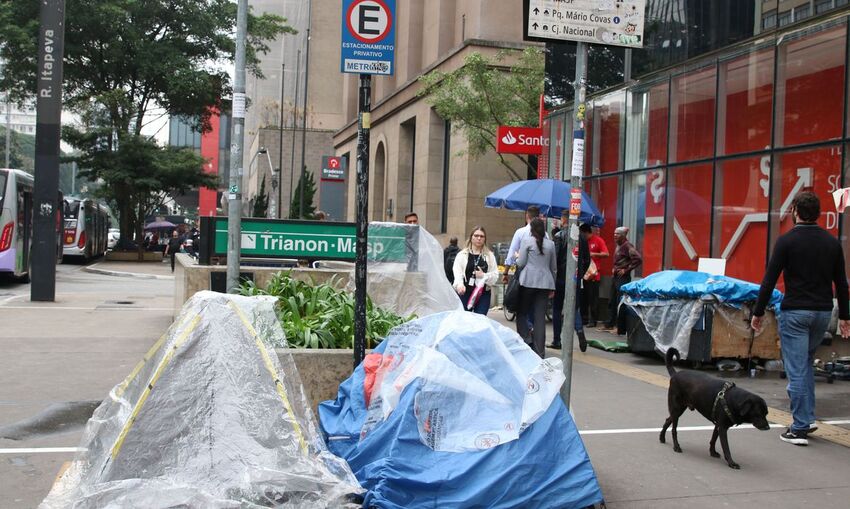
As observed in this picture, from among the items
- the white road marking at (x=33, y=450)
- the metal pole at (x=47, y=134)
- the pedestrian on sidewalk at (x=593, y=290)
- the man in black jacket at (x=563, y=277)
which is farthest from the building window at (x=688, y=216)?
the metal pole at (x=47, y=134)

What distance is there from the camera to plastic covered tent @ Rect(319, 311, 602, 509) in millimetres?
4590

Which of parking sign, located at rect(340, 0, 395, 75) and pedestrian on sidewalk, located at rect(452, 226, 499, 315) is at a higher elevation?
parking sign, located at rect(340, 0, 395, 75)

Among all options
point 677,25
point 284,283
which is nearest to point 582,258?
point 284,283

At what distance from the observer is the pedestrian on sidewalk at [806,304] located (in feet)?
21.5

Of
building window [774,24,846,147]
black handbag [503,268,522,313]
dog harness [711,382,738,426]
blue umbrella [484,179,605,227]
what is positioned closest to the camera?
dog harness [711,382,738,426]

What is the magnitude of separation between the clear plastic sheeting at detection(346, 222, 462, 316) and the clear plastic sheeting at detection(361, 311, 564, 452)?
6.41 metres

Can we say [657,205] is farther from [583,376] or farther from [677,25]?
[583,376]

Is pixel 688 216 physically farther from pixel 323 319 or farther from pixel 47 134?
pixel 47 134

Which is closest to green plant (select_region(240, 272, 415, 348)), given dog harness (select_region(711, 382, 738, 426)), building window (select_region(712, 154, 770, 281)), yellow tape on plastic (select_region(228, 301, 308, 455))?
yellow tape on plastic (select_region(228, 301, 308, 455))

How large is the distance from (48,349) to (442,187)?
83.7ft

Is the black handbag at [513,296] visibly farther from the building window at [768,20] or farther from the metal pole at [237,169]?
the building window at [768,20]

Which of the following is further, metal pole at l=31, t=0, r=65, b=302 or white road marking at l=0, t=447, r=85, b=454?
metal pole at l=31, t=0, r=65, b=302

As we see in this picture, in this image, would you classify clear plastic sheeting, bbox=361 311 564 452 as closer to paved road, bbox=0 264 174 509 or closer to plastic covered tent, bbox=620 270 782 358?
paved road, bbox=0 264 174 509

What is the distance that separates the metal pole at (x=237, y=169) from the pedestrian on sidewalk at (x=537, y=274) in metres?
3.71
